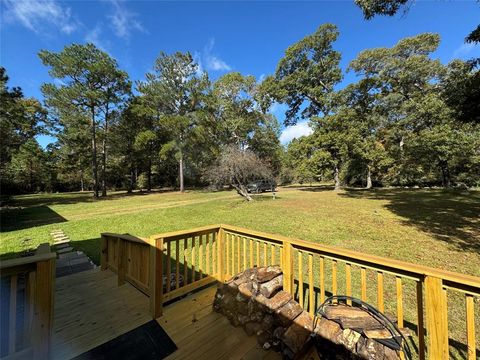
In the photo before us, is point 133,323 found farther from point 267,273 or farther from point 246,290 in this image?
point 267,273

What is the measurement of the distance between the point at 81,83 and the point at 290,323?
2159 centimetres

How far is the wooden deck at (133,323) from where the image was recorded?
2020 millimetres

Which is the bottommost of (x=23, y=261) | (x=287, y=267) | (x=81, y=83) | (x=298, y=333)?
(x=298, y=333)

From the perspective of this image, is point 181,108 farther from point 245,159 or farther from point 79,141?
point 245,159

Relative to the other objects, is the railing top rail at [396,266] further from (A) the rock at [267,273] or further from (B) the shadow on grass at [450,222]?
(B) the shadow on grass at [450,222]

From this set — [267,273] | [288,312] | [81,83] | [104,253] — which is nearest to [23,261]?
[267,273]

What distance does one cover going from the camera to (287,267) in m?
2.42

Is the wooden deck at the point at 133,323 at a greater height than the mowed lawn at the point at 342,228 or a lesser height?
lesser

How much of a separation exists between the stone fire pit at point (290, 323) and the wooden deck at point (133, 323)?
0.45 ft

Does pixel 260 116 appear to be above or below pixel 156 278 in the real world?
above

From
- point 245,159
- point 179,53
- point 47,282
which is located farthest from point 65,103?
point 47,282

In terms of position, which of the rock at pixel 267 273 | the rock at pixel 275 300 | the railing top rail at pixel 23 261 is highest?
the railing top rail at pixel 23 261

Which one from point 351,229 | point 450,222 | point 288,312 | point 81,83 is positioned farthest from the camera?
point 81,83

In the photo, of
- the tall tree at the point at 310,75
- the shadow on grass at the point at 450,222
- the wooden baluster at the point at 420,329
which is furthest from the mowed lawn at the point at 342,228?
the tall tree at the point at 310,75
